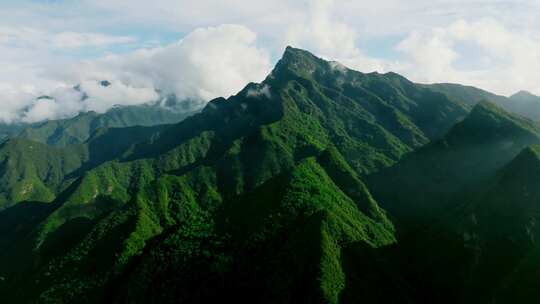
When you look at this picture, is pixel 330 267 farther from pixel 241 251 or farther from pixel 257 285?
pixel 241 251

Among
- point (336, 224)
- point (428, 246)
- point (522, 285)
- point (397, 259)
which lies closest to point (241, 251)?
point (336, 224)

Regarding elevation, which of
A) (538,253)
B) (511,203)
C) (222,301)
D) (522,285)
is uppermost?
(511,203)

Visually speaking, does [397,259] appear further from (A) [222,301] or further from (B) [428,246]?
(A) [222,301]

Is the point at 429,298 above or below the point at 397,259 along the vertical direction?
below

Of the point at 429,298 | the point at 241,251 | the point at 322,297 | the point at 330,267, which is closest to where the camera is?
the point at 322,297

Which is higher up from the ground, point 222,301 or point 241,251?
point 241,251

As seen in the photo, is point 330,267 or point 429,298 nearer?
point 330,267

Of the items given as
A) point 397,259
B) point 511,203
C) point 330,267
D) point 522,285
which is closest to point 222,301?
point 330,267

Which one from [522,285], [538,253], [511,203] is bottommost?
[522,285]

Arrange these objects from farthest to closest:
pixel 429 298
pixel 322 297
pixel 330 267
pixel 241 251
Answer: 1. pixel 241 251
2. pixel 429 298
3. pixel 330 267
4. pixel 322 297
